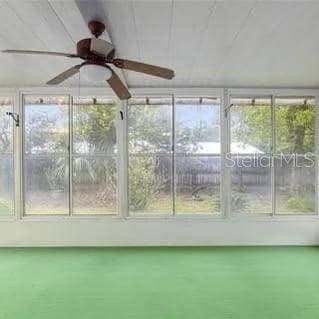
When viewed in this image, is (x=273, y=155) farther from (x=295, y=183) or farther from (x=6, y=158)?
(x=6, y=158)

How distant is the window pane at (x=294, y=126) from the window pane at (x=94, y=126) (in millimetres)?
2515

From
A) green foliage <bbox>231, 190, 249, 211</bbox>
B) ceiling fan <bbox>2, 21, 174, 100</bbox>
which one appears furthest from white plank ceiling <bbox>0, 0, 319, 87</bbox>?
green foliage <bbox>231, 190, 249, 211</bbox>

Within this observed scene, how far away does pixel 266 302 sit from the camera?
10.7 ft

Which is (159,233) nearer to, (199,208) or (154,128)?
(199,208)

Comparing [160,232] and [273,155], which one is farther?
[273,155]

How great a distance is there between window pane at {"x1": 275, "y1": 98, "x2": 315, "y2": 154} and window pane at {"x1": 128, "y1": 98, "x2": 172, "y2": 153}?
1.67 m

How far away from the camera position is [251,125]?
5.57 m

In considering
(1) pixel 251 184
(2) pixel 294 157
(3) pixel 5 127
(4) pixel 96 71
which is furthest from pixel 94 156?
(2) pixel 294 157

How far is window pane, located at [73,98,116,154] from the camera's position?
5480mm

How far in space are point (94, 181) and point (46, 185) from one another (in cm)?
72

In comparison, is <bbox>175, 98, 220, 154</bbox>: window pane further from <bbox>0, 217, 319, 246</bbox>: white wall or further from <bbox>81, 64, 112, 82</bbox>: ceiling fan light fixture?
<bbox>81, 64, 112, 82</bbox>: ceiling fan light fixture

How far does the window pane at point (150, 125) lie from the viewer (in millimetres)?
5512

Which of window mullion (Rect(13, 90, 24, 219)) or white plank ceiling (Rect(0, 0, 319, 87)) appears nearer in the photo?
white plank ceiling (Rect(0, 0, 319, 87))

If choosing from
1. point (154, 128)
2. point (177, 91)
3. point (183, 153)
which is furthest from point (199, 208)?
point (177, 91)
